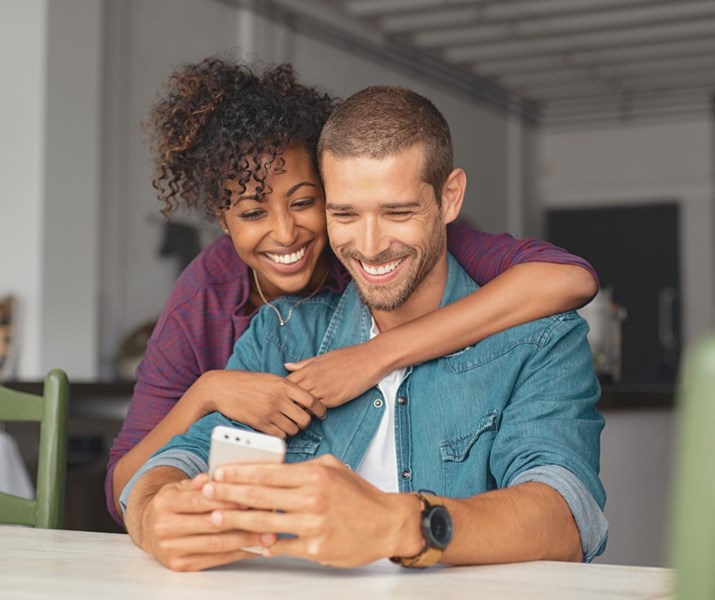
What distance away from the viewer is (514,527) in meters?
1.38

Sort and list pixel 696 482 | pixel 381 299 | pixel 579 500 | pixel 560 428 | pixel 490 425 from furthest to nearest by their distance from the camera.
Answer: pixel 381 299
pixel 490 425
pixel 560 428
pixel 579 500
pixel 696 482

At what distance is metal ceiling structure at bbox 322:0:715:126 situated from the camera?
7.46 m

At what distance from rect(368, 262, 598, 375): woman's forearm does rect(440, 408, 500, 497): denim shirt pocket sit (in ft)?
0.44

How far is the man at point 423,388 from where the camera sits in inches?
58.5

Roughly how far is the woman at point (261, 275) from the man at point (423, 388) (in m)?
0.06

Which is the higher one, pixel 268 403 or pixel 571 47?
pixel 571 47

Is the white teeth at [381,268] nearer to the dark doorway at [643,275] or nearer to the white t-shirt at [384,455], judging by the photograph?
the white t-shirt at [384,455]

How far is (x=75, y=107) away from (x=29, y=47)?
0.34 meters

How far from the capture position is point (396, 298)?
182cm

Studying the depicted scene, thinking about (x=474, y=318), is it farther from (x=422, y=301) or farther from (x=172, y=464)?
(x=172, y=464)

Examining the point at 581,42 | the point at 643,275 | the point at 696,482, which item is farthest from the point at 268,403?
the point at 643,275

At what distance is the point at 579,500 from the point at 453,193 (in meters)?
0.59

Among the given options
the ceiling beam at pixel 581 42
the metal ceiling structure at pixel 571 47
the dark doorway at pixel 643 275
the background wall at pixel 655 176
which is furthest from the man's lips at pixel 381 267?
the dark doorway at pixel 643 275

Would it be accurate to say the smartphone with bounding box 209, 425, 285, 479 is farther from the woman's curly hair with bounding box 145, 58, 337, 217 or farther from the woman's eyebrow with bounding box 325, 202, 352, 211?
the woman's curly hair with bounding box 145, 58, 337, 217
